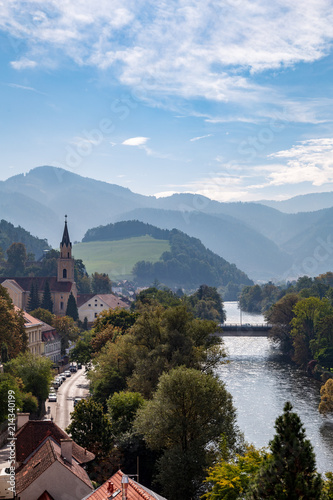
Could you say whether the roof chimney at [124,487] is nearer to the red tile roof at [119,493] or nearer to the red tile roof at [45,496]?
the red tile roof at [119,493]

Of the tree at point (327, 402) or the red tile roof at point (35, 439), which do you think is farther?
the tree at point (327, 402)

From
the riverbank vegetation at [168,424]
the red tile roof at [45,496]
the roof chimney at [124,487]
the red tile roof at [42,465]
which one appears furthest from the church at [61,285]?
the roof chimney at [124,487]

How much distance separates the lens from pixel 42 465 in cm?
3275

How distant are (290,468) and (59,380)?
2755 inches

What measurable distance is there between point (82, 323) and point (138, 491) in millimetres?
129846

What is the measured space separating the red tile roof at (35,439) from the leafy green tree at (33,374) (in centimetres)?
2448

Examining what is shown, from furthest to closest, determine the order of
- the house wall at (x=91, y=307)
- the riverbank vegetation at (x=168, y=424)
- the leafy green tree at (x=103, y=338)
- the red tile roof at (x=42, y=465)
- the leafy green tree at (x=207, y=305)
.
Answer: the house wall at (x=91, y=307), the leafy green tree at (x=207, y=305), the leafy green tree at (x=103, y=338), the riverbank vegetation at (x=168, y=424), the red tile roof at (x=42, y=465)

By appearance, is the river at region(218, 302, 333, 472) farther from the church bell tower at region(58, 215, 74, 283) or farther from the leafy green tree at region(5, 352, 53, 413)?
the church bell tower at region(58, 215, 74, 283)

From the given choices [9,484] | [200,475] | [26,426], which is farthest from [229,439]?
[9,484]

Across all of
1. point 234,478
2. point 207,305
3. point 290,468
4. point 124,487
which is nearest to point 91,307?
point 207,305

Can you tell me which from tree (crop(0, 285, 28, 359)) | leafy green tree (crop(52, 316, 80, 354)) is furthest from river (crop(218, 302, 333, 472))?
leafy green tree (crop(52, 316, 80, 354))

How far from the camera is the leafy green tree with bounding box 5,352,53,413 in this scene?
63.7 metres

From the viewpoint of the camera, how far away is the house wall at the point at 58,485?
31406 millimetres

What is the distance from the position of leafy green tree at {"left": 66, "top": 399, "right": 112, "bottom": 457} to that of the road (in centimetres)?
1235
